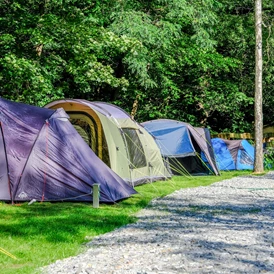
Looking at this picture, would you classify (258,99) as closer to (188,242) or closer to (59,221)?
(59,221)

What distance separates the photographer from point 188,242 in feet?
19.6

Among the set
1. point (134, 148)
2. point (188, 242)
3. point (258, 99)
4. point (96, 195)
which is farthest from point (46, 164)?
point (258, 99)

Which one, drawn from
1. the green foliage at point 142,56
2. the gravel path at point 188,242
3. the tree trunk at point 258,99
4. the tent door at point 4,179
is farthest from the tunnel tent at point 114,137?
the tree trunk at point 258,99

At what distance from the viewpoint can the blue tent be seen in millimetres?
19391

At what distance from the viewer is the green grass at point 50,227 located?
5594 mm

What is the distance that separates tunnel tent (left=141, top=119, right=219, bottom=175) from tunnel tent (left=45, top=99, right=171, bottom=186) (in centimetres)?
280

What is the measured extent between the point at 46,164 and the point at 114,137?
8.60 feet

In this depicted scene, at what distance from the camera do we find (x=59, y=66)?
57.4ft

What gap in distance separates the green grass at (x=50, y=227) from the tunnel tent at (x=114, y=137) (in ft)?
4.91

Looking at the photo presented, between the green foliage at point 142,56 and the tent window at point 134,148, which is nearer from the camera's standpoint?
the tent window at point 134,148

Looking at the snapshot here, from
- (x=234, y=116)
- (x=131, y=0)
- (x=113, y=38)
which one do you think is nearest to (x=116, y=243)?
(x=113, y=38)

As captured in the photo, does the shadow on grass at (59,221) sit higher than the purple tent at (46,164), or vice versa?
the purple tent at (46,164)

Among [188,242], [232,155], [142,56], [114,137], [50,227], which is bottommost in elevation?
[232,155]

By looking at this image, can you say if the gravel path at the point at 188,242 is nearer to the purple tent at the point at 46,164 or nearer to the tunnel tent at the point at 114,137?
the purple tent at the point at 46,164
